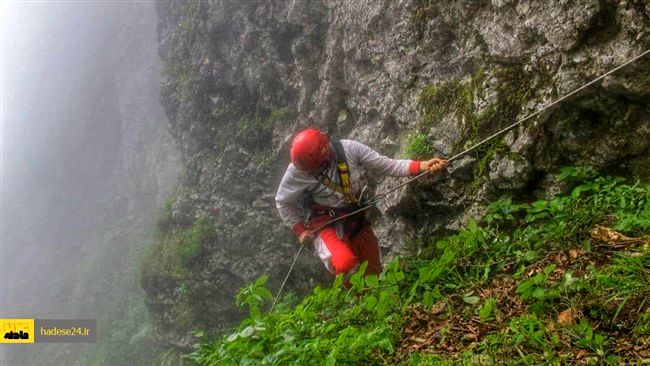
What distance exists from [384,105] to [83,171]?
28.3m

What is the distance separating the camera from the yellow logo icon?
24.1m

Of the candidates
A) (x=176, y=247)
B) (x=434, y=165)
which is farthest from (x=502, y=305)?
(x=176, y=247)

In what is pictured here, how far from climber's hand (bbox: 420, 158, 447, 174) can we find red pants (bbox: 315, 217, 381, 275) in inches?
43.8

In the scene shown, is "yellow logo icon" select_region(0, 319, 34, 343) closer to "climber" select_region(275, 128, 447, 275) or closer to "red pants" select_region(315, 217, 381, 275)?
"climber" select_region(275, 128, 447, 275)

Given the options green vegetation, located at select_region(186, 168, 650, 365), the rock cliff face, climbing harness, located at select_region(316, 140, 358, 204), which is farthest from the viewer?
climbing harness, located at select_region(316, 140, 358, 204)

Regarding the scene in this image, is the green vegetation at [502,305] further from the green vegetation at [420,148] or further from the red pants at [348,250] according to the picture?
the green vegetation at [420,148]

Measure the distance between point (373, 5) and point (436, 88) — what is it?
2.30m

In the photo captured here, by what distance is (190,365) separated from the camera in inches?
468

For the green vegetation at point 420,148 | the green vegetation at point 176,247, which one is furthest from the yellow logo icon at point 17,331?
the green vegetation at point 420,148

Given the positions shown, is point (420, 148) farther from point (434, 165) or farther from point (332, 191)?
point (332, 191)

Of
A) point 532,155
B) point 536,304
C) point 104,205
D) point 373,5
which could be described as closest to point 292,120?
point 373,5

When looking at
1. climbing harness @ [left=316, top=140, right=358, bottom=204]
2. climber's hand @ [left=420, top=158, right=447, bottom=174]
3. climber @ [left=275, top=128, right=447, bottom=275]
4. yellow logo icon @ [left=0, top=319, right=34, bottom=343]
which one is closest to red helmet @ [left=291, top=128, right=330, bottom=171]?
climber @ [left=275, top=128, right=447, bottom=275]

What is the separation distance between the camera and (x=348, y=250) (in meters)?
4.90

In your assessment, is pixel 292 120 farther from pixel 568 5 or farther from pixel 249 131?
pixel 568 5
